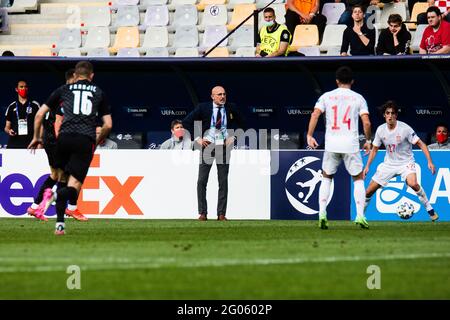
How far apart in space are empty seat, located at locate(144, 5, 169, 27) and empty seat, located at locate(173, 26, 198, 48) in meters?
0.82

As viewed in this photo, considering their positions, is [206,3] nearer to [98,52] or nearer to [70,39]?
[98,52]

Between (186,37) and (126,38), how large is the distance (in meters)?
1.45

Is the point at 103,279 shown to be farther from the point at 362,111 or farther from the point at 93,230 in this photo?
the point at 362,111

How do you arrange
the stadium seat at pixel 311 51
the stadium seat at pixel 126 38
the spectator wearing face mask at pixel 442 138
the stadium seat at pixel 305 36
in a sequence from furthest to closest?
the stadium seat at pixel 126 38 < the stadium seat at pixel 305 36 < the stadium seat at pixel 311 51 < the spectator wearing face mask at pixel 442 138

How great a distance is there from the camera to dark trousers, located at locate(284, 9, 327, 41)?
2264 centimetres

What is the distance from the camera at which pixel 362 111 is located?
15.3 meters

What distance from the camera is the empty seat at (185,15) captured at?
24547 millimetres

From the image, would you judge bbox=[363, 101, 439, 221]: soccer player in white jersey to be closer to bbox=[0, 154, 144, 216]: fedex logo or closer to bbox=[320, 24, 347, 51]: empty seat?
bbox=[0, 154, 144, 216]: fedex logo

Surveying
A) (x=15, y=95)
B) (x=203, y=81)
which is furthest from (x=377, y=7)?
(x=15, y=95)

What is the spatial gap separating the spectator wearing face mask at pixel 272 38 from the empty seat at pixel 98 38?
4.46 m

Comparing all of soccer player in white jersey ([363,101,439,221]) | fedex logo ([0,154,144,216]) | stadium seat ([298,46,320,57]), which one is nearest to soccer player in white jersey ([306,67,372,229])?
soccer player in white jersey ([363,101,439,221])

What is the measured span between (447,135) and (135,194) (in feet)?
17.2

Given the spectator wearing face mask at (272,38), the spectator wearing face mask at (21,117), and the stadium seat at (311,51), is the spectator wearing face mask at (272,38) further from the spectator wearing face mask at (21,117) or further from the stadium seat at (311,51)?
the spectator wearing face mask at (21,117)

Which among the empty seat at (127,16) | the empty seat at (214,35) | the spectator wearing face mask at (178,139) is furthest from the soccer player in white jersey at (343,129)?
the empty seat at (127,16)
